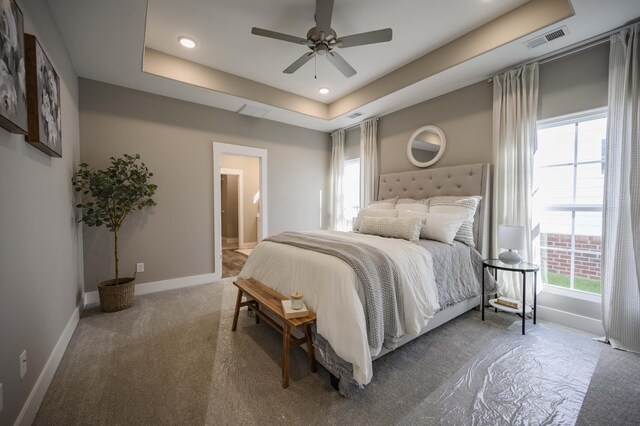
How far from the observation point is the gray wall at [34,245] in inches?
50.3

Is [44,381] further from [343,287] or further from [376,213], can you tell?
[376,213]

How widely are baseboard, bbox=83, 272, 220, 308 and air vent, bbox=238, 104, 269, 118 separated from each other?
8.62 feet

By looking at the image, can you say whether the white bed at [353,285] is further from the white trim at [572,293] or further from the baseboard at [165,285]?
the baseboard at [165,285]

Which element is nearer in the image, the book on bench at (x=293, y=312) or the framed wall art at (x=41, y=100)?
the framed wall art at (x=41, y=100)

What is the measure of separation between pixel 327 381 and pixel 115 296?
2601mm

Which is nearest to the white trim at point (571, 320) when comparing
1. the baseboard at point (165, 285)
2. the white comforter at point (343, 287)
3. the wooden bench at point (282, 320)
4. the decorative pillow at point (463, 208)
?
the decorative pillow at point (463, 208)

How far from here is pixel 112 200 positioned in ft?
9.75

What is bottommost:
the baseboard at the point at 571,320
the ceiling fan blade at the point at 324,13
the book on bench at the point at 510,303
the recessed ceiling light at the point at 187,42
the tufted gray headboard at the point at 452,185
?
the baseboard at the point at 571,320

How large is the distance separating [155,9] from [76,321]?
122 inches

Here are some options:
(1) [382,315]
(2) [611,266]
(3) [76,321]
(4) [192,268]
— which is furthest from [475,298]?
(3) [76,321]

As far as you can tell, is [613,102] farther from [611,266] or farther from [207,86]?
[207,86]

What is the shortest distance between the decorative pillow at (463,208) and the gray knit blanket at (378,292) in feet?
4.76

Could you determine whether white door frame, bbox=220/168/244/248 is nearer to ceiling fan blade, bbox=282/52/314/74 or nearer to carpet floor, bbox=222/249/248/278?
carpet floor, bbox=222/249/248/278

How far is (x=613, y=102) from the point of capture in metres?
2.24
